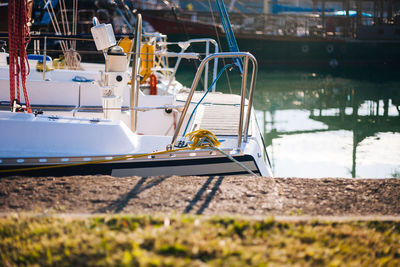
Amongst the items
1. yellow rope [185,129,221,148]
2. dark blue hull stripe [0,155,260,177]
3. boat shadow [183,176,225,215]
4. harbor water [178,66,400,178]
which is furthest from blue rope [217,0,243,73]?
boat shadow [183,176,225,215]

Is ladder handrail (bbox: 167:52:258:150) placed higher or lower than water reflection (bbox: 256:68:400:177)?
higher

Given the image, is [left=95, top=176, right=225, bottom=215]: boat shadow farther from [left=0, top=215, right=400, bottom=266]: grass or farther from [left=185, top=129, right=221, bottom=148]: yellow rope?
[left=185, top=129, right=221, bottom=148]: yellow rope

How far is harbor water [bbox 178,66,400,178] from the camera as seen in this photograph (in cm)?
808

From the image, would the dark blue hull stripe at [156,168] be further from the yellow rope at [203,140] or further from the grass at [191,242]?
the grass at [191,242]

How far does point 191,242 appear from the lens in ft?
8.30

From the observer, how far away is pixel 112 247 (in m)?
2.48

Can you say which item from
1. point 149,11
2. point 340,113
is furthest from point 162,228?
point 149,11

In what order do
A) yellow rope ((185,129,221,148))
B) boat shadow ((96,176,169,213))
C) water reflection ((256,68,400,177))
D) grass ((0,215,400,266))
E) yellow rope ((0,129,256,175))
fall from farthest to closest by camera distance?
water reflection ((256,68,400,177))
yellow rope ((185,129,221,148))
yellow rope ((0,129,256,175))
boat shadow ((96,176,169,213))
grass ((0,215,400,266))

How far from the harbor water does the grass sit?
15.6 feet

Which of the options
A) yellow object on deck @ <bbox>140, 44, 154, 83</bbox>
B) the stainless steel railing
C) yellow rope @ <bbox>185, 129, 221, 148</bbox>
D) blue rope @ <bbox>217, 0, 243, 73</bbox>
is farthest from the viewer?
yellow object on deck @ <bbox>140, 44, 154, 83</bbox>

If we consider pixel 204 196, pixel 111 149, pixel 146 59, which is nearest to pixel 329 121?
pixel 146 59

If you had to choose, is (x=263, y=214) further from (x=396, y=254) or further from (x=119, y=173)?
(x=119, y=173)

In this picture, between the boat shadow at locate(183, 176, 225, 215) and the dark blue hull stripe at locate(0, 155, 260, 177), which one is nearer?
the boat shadow at locate(183, 176, 225, 215)

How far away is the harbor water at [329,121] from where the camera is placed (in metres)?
8.08
